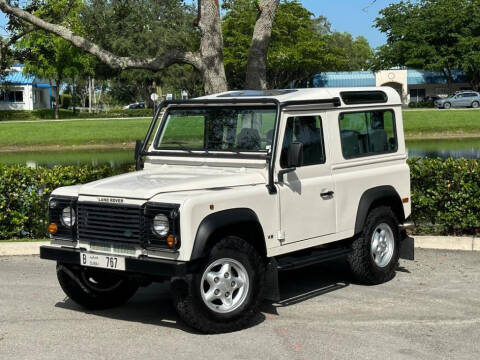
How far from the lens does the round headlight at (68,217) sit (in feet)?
24.0

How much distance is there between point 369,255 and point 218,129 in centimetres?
218

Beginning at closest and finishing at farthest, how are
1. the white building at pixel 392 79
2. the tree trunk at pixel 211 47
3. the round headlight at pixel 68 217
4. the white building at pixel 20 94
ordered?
the round headlight at pixel 68 217, the tree trunk at pixel 211 47, the white building at pixel 392 79, the white building at pixel 20 94

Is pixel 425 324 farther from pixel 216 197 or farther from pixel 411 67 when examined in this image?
pixel 411 67

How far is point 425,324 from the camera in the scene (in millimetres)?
7266

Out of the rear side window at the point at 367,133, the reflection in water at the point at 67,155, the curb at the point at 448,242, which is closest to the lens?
the rear side window at the point at 367,133

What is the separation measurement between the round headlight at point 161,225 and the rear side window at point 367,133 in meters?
2.57

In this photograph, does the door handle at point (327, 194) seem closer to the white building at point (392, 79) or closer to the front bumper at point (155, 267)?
the front bumper at point (155, 267)

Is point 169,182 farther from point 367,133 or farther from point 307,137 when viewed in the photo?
point 367,133

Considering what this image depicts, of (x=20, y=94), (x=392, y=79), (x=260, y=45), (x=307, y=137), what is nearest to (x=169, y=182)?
(x=307, y=137)

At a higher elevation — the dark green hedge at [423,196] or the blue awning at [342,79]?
the blue awning at [342,79]

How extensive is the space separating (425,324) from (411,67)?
251 ft

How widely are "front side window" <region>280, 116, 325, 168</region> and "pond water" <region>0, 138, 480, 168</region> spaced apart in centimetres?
2136

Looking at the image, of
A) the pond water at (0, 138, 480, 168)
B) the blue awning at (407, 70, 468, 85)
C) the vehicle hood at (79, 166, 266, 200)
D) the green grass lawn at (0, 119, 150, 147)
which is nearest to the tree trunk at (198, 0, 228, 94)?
the vehicle hood at (79, 166, 266, 200)

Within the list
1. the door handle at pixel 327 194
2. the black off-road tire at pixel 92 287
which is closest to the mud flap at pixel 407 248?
the door handle at pixel 327 194
